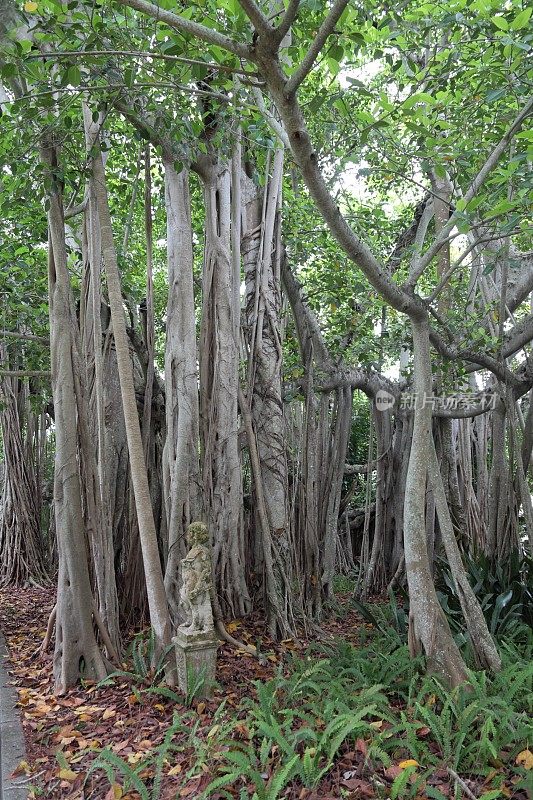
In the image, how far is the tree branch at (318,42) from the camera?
89.9 inches

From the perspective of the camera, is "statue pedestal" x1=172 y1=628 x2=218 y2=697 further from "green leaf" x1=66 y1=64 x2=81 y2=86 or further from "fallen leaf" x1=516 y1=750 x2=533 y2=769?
"green leaf" x1=66 y1=64 x2=81 y2=86

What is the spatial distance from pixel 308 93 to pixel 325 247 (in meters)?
1.33

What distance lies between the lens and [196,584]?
343 centimetres

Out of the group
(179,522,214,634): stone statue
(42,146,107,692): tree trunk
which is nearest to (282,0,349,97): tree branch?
(42,146,107,692): tree trunk

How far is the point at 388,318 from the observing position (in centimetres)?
709

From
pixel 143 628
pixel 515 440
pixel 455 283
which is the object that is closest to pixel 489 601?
pixel 515 440

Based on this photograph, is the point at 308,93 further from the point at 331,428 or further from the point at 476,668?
the point at 476,668

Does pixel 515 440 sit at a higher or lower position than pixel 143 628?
higher

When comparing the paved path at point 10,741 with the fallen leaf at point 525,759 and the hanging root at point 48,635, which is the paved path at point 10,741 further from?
the fallen leaf at point 525,759

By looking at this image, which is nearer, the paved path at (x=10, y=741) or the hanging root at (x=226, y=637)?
the paved path at (x=10, y=741)

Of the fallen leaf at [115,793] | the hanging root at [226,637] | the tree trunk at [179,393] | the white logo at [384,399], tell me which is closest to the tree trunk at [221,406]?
the hanging root at [226,637]

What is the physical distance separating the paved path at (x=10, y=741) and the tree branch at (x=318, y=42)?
8.56 feet

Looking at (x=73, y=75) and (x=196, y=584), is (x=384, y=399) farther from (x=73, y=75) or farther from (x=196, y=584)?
(x=73, y=75)

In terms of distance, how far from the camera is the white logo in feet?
22.3
